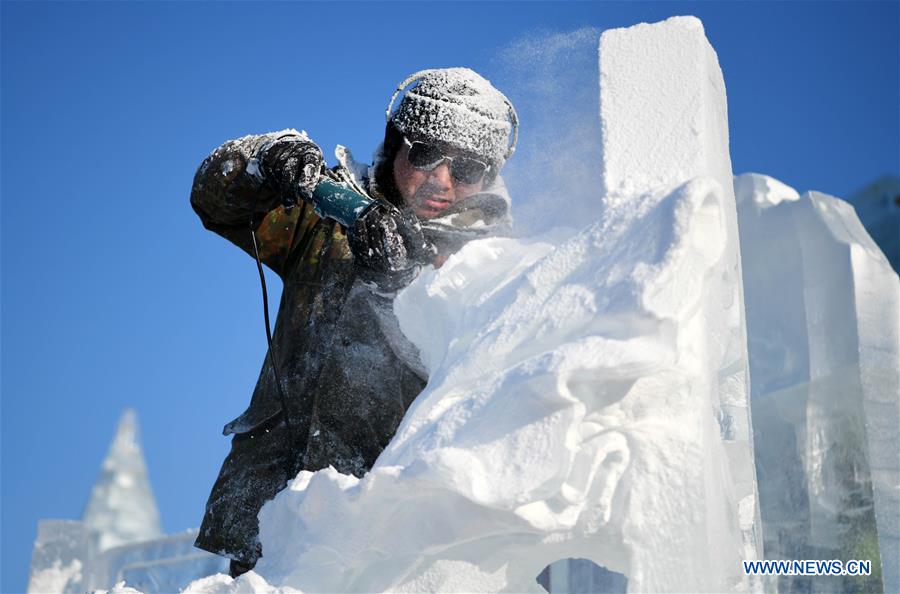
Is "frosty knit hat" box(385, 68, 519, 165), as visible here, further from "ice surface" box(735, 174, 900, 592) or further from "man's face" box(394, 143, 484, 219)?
"ice surface" box(735, 174, 900, 592)

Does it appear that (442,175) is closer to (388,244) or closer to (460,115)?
(460,115)

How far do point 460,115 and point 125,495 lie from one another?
14722 millimetres

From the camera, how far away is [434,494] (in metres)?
1.85

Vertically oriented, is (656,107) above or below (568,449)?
above

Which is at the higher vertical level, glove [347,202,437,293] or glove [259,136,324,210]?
glove [259,136,324,210]

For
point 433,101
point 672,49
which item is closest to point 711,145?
point 672,49

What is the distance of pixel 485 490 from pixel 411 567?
0.91 ft

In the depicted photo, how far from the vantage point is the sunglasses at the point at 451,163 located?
9.28 ft

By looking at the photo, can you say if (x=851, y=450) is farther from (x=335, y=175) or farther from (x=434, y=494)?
(x=434, y=494)

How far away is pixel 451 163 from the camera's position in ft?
9.31

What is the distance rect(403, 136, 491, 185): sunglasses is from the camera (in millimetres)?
2828

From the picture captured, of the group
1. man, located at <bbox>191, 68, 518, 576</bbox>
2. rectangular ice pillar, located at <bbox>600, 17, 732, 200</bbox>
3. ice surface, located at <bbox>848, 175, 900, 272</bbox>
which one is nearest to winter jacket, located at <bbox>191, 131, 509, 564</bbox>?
man, located at <bbox>191, 68, 518, 576</bbox>

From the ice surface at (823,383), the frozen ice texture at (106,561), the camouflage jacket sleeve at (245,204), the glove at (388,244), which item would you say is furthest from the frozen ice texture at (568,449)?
the frozen ice texture at (106,561)

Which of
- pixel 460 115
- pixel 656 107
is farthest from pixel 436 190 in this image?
pixel 656 107
